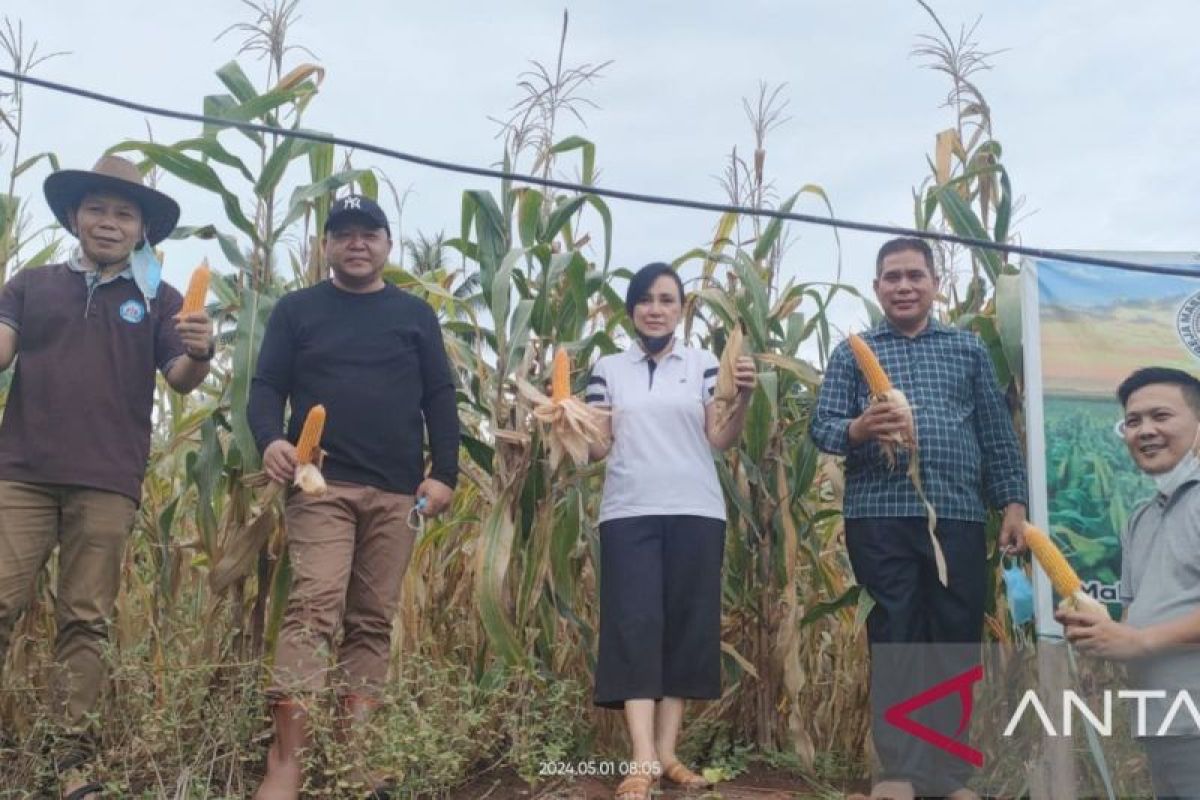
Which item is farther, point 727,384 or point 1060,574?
point 727,384

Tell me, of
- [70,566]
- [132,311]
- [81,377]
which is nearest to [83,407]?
[81,377]

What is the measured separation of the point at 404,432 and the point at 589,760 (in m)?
1.22

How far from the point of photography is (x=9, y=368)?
404cm

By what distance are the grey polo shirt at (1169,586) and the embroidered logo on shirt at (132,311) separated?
2.90 metres

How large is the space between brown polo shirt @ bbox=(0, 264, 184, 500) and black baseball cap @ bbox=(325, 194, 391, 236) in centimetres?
63

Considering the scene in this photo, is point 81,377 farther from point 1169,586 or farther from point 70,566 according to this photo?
point 1169,586

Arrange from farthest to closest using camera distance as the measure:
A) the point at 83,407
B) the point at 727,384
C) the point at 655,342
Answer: the point at 655,342, the point at 727,384, the point at 83,407

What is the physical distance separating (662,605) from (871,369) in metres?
0.93

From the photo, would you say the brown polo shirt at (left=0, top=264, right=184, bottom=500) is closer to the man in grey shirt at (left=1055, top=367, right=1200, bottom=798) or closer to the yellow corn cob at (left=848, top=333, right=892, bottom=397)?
the yellow corn cob at (left=848, top=333, right=892, bottom=397)

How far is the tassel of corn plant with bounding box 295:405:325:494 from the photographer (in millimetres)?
3385

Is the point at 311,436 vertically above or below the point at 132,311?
below

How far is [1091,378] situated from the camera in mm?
3502

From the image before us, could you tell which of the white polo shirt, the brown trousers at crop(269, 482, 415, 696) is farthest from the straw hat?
the white polo shirt

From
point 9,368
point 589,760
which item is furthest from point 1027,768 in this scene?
point 9,368
